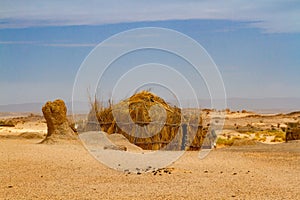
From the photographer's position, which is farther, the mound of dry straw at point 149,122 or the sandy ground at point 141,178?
the mound of dry straw at point 149,122

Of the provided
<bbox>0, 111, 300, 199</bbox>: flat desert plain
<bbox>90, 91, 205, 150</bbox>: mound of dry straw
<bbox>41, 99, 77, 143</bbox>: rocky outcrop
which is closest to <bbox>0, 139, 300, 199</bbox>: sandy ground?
<bbox>0, 111, 300, 199</bbox>: flat desert plain

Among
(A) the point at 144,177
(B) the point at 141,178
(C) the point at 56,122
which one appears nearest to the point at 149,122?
(C) the point at 56,122

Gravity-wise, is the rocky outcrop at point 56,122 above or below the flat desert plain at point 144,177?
above

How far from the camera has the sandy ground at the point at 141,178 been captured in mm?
12008

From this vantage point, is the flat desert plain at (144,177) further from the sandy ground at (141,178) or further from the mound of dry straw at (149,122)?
the mound of dry straw at (149,122)

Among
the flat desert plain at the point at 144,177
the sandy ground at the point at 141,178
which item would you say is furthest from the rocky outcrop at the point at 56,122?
the sandy ground at the point at 141,178

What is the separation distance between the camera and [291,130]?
3142cm

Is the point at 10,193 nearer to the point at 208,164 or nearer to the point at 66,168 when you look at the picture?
the point at 66,168

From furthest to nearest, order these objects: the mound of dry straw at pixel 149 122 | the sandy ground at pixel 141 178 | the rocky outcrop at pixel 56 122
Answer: the mound of dry straw at pixel 149 122 < the rocky outcrop at pixel 56 122 < the sandy ground at pixel 141 178

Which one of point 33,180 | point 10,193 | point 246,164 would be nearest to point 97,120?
point 246,164

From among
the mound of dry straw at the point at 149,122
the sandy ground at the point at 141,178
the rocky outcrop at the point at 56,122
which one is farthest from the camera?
the mound of dry straw at the point at 149,122

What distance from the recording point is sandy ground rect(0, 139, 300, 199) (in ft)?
39.4

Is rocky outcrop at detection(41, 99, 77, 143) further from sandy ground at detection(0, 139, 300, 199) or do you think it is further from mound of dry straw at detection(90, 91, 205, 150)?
mound of dry straw at detection(90, 91, 205, 150)

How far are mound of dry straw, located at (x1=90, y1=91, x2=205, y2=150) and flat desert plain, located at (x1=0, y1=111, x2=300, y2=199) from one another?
496cm
